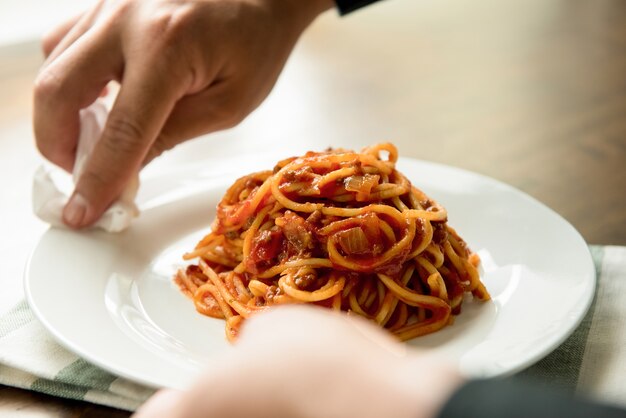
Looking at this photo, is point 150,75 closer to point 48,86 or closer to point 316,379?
point 48,86

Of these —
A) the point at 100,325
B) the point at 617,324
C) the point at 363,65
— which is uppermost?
the point at 100,325

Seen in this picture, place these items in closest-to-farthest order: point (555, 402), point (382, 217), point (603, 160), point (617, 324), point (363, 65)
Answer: point (555, 402) → point (617, 324) → point (382, 217) → point (603, 160) → point (363, 65)

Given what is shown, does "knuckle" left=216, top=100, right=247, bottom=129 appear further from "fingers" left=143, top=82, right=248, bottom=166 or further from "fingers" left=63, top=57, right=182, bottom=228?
"fingers" left=63, top=57, right=182, bottom=228

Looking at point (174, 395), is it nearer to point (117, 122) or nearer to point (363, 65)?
point (117, 122)

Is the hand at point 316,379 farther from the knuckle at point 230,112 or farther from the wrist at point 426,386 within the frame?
the knuckle at point 230,112

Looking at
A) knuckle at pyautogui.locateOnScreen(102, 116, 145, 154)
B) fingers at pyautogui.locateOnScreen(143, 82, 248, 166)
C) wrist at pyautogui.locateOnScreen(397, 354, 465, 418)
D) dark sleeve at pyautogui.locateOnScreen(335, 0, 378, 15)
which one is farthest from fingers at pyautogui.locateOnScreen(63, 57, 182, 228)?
wrist at pyautogui.locateOnScreen(397, 354, 465, 418)

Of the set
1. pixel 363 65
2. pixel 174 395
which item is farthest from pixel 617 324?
pixel 363 65

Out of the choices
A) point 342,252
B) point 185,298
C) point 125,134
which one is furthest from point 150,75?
point 342,252
